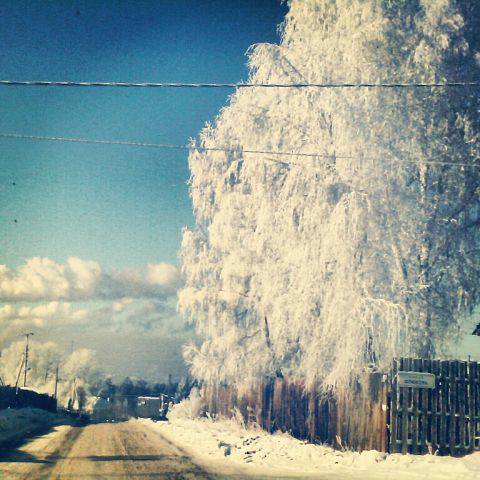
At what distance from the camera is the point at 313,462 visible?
13.7 metres

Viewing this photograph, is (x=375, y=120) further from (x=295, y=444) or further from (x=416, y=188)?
(x=295, y=444)

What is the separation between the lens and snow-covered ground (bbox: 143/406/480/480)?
11.7m

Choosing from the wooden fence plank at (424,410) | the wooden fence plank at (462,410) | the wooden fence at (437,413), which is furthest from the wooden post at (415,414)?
the wooden fence plank at (462,410)

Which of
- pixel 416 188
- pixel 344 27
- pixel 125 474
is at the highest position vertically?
pixel 344 27

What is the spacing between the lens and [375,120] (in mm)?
16297

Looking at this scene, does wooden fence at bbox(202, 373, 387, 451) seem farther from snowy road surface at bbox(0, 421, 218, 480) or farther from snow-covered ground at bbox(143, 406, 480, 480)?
snowy road surface at bbox(0, 421, 218, 480)

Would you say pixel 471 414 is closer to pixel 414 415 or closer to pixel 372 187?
pixel 414 415

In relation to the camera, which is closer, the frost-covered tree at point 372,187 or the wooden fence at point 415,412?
the wooden fence at point 415,412

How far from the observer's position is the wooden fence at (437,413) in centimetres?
1396

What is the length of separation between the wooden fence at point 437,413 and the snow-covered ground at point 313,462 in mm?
699

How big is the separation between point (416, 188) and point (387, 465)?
7653mm

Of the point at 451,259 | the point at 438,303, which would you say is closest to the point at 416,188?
the point at 451,259

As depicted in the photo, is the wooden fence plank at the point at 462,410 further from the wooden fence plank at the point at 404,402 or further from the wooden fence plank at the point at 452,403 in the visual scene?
the wooden fence plank at the point at 404,402

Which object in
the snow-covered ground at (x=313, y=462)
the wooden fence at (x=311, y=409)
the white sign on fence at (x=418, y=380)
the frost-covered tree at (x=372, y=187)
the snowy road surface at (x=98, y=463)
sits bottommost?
the snowy road surface at (x=98, y=463)
